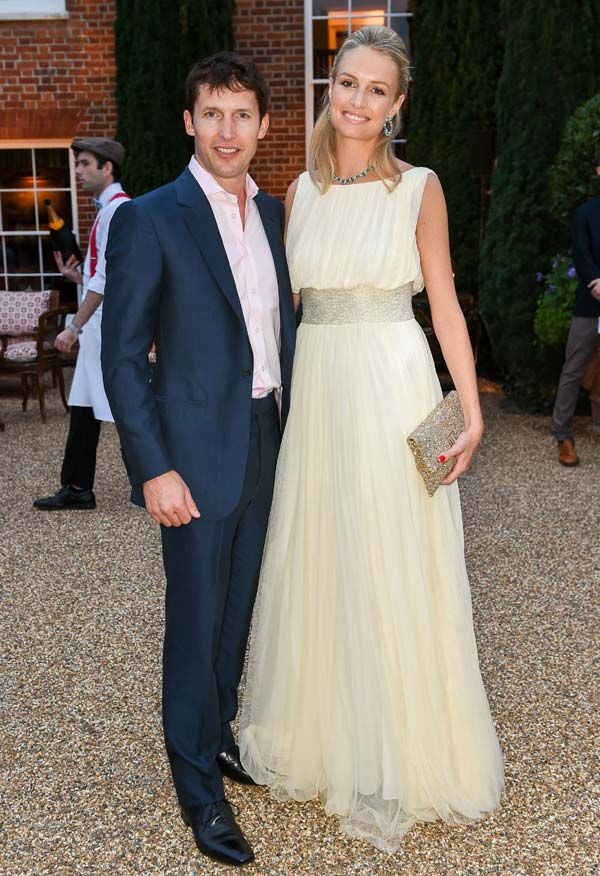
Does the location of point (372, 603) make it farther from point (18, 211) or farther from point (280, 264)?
point (18, 211)

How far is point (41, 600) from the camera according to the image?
405 centimetres

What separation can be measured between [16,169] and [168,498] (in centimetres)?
968

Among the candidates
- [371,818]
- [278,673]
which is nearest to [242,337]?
[278,673]

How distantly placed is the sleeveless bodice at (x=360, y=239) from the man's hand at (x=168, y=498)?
0.64m

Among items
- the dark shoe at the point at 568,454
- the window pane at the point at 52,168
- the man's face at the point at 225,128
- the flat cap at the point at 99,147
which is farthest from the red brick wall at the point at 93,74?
the man's face at the point at 225,128

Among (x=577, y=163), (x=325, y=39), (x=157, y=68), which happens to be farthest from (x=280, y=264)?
(x=325, y=39)

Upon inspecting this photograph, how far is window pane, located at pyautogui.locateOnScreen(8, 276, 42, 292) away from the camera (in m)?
10.8

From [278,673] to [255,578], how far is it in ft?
0.90

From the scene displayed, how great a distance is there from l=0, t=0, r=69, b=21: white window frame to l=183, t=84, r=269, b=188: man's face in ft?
30.1

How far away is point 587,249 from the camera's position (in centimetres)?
609

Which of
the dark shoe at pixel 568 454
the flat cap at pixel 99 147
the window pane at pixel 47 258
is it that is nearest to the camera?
the flat cap at pixel 99 147

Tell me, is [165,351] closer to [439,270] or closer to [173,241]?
[173,241]

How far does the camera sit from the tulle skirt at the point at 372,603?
7.48 ft

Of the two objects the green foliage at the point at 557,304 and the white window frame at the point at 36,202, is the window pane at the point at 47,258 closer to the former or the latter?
the white window frame at the point at 36,202
